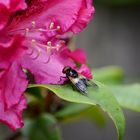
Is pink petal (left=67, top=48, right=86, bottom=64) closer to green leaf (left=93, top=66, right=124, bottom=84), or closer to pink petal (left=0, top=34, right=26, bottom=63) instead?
pink petal (left=0, top=34, right=26, bottom=63)

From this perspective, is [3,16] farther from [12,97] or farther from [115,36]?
→ [115,36]

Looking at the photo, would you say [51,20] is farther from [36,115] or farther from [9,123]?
[36,115]

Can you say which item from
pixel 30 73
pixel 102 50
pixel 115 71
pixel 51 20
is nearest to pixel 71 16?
pixel 51 20

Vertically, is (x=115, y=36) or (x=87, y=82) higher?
(x=87, y=82)

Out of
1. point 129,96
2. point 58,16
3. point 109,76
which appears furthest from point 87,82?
point 109,76

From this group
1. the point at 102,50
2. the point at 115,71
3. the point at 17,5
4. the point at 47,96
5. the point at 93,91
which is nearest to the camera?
the point at 17,5

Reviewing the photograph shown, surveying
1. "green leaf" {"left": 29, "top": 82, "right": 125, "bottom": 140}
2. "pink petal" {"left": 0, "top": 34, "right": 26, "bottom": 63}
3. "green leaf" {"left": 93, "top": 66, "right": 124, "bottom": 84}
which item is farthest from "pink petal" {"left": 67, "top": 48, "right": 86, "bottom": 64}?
"green leaf" {"left": 93, "top": 66, "right": 124, "bottom": 84}
